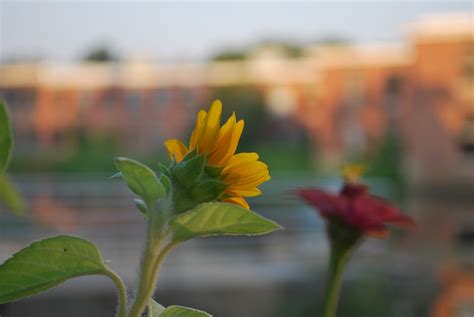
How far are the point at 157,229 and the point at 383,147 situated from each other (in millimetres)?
11083

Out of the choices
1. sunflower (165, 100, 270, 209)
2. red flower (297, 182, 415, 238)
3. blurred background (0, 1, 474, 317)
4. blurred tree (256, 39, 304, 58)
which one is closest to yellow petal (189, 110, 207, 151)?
sunflower (165, 100, 270, 209)

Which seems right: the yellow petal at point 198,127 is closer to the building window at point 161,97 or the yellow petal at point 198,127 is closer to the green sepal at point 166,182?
the green sepal at point 166,182

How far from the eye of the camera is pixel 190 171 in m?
0.13

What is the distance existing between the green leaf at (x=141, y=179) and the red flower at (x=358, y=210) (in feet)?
0.41

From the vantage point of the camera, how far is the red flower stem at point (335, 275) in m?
0.21

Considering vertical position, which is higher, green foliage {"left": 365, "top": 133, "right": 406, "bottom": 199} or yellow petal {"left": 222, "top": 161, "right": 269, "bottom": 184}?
yellow petal {"left": 222, "top": 161, "right": 269, "bottom": 184}

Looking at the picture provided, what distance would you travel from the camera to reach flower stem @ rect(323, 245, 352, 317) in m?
0.21

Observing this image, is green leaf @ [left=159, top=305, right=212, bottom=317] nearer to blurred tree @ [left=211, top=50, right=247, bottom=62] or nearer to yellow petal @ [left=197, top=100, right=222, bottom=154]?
yellow petal @ [left=197, top=100, right=222, bottom=154]

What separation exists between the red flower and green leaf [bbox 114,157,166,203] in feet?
0.41

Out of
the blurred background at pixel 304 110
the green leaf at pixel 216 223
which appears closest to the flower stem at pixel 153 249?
the green leaf at pixel 216 223

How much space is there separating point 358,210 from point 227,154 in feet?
0.42

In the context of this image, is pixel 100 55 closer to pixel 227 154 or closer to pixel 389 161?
pixel 389 161

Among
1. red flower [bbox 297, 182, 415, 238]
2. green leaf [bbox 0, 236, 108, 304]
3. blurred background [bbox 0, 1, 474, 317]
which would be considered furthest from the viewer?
blurred background [bbox 0, 1, 474, 317]

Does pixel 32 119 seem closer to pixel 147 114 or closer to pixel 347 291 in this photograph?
pixel 147 114
